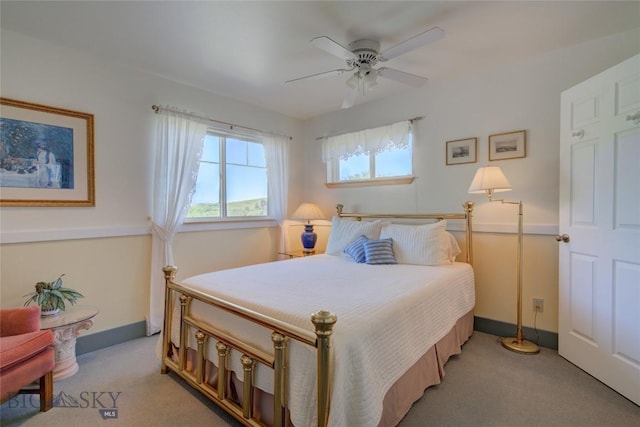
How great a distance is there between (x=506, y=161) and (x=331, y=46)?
1948 mm

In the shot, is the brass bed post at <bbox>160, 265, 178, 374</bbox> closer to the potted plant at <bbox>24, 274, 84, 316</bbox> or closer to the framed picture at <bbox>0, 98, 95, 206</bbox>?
the potted plant at <bbox>24, 274, 84, 316</bbox>

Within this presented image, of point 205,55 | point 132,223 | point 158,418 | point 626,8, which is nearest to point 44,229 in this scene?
point 132,223

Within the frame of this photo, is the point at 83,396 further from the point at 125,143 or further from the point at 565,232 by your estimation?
the point at 565,232

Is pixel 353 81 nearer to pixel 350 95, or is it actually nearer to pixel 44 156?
pixel 350 95

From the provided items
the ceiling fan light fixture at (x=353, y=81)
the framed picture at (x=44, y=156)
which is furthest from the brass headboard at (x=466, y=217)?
the framed picture at (x=44, y=156)

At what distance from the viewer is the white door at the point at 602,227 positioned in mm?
1877

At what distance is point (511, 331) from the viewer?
9.18 ft

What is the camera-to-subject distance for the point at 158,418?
68.4 inches

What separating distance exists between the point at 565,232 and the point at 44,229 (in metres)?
4.05

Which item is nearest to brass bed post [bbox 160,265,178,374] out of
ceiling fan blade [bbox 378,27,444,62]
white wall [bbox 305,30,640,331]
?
ceiling fan blade [bbox 378,27,444,62]

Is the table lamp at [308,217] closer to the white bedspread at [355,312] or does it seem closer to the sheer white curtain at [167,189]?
the white bedspread at [355,312]

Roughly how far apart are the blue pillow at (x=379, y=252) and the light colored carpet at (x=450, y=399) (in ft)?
3.04

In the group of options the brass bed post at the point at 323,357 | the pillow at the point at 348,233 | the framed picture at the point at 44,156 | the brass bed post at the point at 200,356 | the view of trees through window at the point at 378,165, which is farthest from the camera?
the view of trees through window at the point at 378,165

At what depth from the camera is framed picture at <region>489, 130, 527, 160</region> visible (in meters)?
2.72
